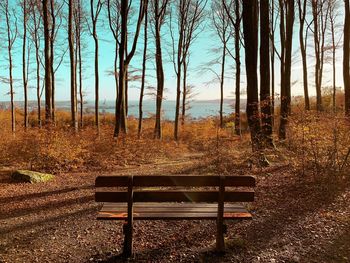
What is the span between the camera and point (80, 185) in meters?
8.37

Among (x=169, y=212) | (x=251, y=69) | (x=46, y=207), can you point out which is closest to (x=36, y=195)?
(x=46, y=207)

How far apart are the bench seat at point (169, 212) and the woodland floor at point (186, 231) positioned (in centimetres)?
50

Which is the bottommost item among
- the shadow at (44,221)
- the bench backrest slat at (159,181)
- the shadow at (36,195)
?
the shadow at (44,221)

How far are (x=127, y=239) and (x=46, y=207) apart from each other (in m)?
3.10

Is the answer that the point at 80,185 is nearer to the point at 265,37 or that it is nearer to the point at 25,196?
the point at 25,196

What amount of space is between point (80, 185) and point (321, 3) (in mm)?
20687

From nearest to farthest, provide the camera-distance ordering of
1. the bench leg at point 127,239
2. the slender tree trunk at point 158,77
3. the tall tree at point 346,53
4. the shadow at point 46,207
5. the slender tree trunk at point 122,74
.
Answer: the bench leg at point 127,239 < the shadow at point 46,207 < the slender tree trunk at point 122,74 < the tall tree at point 346,53 < the slender tree trunk at point 158,77

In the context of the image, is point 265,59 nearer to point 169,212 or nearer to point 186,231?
point 186,231

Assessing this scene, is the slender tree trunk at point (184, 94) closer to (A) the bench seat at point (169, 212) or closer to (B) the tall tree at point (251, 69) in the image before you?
(B) the tall tree at point (251, 69)

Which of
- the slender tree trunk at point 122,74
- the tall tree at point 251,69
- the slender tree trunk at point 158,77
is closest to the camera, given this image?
the tall tree at point 251,69

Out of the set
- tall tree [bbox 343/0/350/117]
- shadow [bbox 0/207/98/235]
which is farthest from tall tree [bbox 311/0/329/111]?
shadow [bbox 0/207/98/235]

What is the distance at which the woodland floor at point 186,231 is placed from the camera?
4184mm

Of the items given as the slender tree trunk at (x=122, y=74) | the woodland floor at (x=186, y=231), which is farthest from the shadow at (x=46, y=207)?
the slender tree trunk at (x=122, y=74)

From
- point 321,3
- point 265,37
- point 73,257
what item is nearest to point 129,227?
point 73,257
